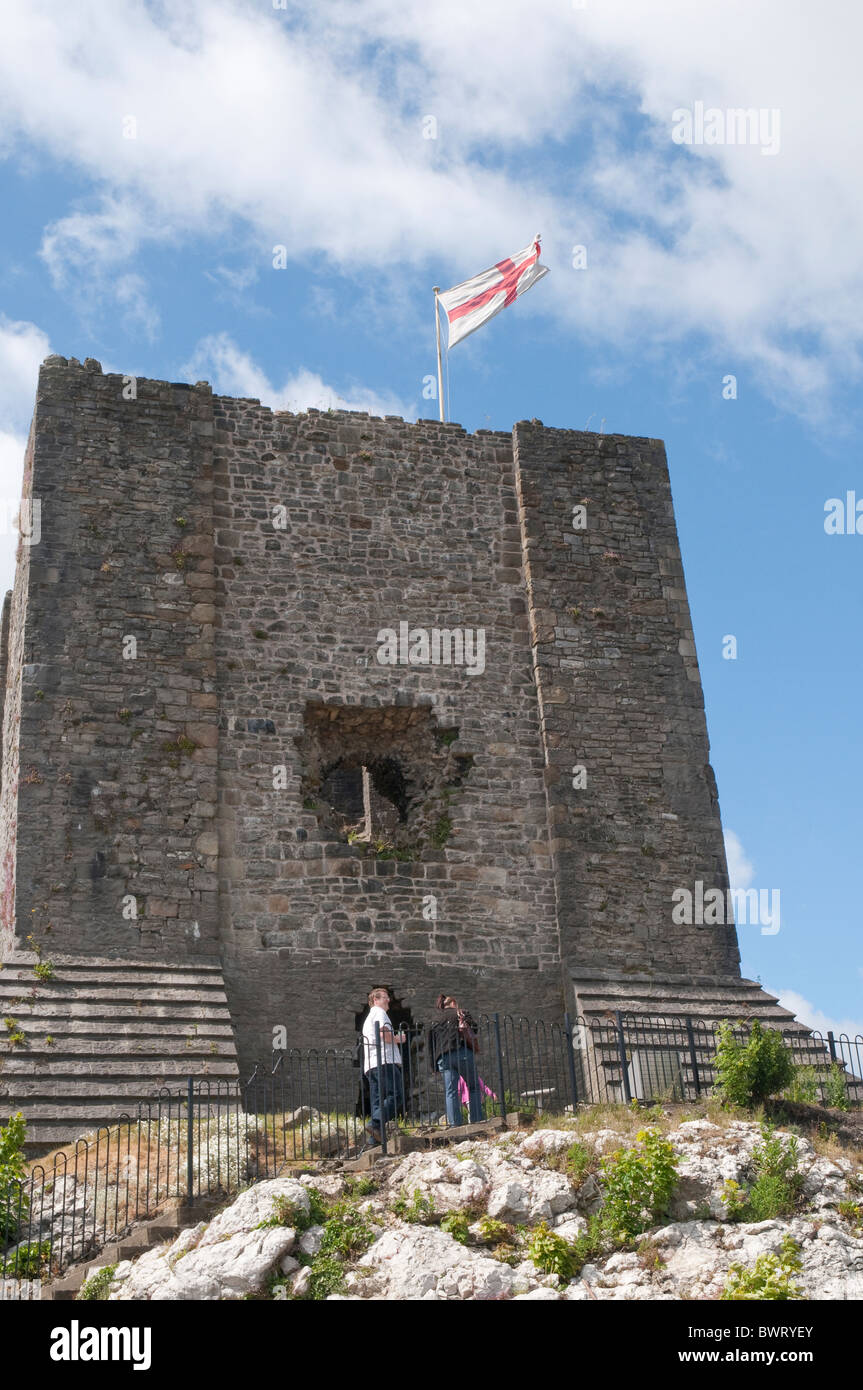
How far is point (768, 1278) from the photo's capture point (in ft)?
31.6

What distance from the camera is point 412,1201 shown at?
35.7ft

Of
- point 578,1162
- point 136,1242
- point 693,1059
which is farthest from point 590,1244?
point 693,1059

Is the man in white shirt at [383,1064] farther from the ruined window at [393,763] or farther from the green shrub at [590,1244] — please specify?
the ruined window at [393,763]

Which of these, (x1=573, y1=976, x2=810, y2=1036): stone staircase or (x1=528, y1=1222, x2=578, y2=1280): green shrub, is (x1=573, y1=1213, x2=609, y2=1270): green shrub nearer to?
(x1=528, y1=1222, x2=578, y2=1280): green shrub

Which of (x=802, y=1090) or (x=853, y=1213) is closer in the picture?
(x=853, y=1213)

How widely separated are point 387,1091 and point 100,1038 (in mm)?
2770

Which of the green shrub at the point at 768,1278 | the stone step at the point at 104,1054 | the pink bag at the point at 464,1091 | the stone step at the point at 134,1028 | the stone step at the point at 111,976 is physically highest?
the stone step at the point at 111,976

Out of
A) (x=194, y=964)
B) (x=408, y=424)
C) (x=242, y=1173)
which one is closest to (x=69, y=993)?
(x=194, y=964)

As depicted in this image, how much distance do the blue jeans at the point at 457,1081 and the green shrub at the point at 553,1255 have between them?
2771 millimetres

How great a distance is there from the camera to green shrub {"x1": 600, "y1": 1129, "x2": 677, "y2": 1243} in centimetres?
1068

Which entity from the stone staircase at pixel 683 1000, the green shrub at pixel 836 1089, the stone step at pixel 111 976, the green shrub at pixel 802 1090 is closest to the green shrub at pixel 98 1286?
the stone step at pixel 111 976

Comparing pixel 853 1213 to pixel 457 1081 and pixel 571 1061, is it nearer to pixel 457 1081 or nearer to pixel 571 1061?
pixel 571 1061

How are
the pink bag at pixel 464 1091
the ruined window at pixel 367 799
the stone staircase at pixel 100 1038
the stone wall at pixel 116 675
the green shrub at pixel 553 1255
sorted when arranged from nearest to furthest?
the green shrub at pixel 553 1255
the stone staircase at pixel 100 1038
the pink bag at pixel 464 1091
the stone wall at pixel 116 675
the ruined window at pixel 367 799

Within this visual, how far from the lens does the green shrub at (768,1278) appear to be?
9383mm
